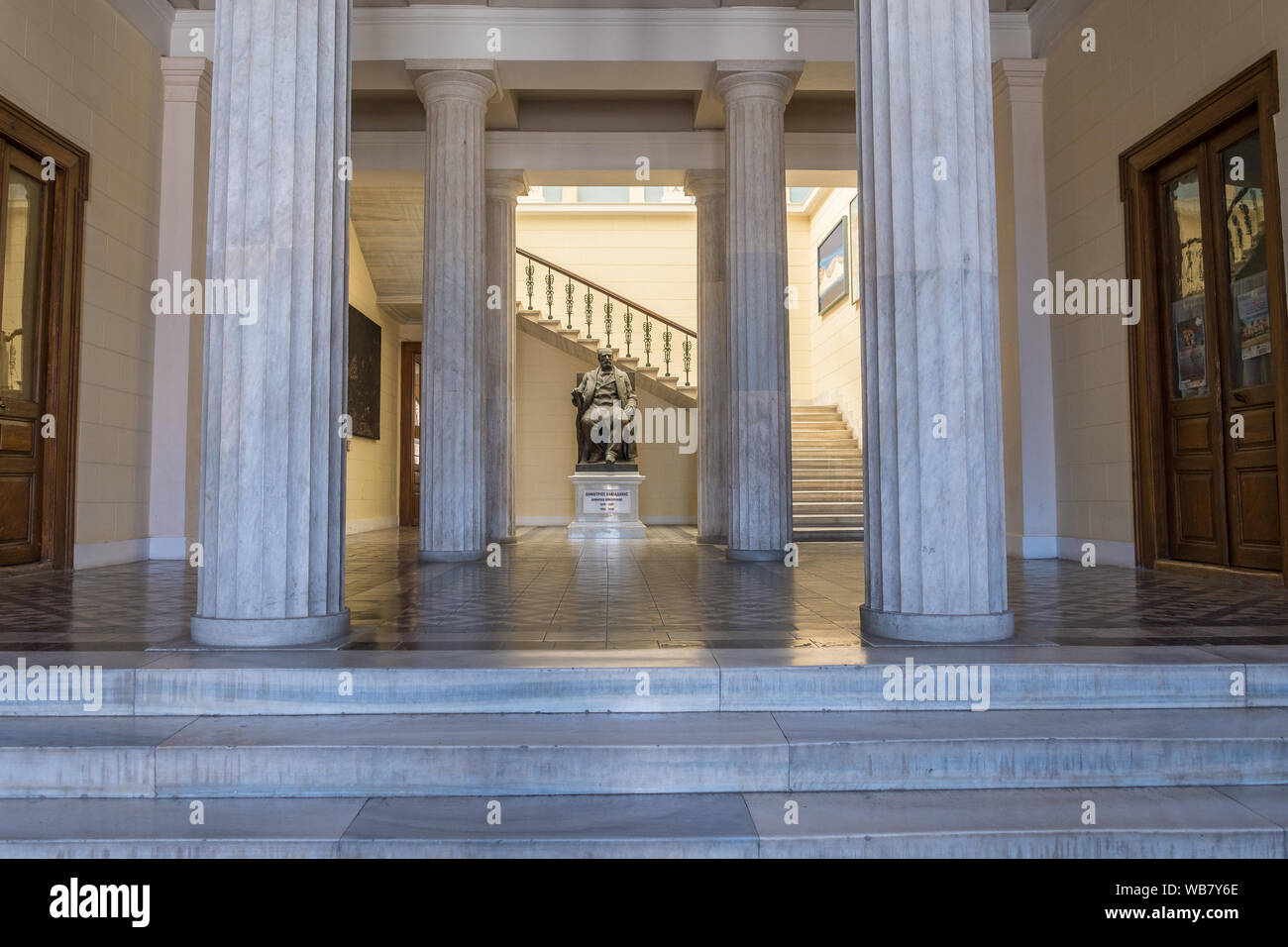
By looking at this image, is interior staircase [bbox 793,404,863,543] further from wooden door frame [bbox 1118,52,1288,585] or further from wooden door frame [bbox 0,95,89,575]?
wooden door frame [bbox 0,95,89,575]

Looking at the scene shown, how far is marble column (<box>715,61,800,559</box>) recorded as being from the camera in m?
8.30

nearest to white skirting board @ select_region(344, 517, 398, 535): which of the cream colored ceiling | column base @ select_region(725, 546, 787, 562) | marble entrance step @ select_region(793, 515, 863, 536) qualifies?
the cream colored ceiling

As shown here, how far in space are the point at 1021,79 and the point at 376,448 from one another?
1057 centimetres

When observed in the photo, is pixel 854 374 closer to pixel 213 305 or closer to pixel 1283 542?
pixel 1283 542

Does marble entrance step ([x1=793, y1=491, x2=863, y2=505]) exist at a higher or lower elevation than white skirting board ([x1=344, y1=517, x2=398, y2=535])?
higher

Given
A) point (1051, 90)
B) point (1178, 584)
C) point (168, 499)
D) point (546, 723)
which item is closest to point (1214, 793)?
point (546, 723)

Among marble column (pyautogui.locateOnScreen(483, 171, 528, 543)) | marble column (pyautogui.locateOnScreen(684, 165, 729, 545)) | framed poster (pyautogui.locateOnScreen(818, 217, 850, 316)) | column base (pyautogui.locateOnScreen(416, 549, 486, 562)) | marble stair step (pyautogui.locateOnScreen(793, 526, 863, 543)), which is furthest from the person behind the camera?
framed poster (pyautogui.locateOnScreen(818, 217, 850, 316))

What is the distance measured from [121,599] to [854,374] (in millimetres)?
12422

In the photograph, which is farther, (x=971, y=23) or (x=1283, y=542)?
(x=1283, y=542)

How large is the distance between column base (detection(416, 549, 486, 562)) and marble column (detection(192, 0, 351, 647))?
441 centimetres

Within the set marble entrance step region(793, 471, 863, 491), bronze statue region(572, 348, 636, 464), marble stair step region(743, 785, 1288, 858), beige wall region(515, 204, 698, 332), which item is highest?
beige wall region(515, 204, 698, 332)

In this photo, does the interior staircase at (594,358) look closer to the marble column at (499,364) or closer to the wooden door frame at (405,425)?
the wooden door frame at (405,425)

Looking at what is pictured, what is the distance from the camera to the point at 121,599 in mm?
5105

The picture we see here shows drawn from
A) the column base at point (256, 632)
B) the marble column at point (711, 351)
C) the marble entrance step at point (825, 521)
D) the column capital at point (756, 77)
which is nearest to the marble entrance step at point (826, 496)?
the marble entrance step at point (825, 521)
